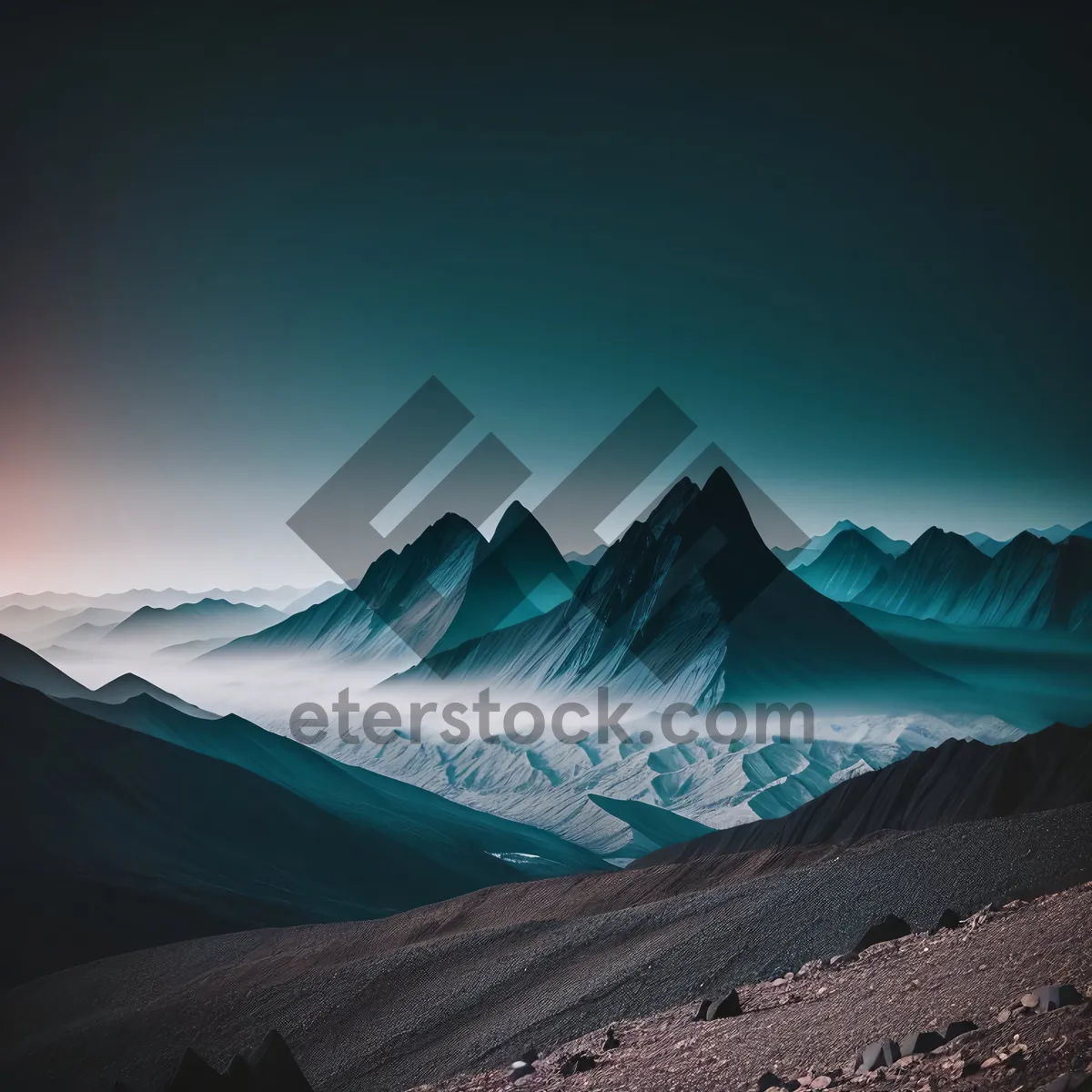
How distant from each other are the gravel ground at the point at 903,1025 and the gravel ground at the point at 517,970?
145cm

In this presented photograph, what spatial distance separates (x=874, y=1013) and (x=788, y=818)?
1666 inches

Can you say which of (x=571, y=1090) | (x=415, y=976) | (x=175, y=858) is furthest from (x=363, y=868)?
(x=571, y=1090)

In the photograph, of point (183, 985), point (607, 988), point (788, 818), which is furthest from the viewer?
point (788, 818)

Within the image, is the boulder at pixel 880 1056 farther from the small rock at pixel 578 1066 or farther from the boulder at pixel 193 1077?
the boulder at pixel 193 1077

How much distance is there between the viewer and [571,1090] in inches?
685

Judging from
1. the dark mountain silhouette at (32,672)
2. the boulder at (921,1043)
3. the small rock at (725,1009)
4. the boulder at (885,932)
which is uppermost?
the dark mountain silhouette at (32,672)

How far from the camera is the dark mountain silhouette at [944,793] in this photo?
155 feet

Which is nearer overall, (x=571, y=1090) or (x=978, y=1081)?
(x=978, y=1081)

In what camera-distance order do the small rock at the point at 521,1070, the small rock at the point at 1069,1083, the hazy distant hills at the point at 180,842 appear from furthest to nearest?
the hazy distant hills at the point at 180,842 → the small rock at the point at 521,1070 → the small rock at the point at 1069,1083

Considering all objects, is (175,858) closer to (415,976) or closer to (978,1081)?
(415,976)

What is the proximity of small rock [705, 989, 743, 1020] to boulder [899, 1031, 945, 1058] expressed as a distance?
310 inches

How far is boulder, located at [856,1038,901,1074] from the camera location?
12.2 m

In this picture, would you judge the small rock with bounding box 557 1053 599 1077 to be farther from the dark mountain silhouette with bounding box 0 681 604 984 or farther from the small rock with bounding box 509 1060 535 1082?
the dark mountain silhouette with bounding box 0 681 604 984

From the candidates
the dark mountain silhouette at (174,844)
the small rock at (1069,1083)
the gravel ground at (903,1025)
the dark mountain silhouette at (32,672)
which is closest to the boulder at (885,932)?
the gravel ground at (903,1025)
